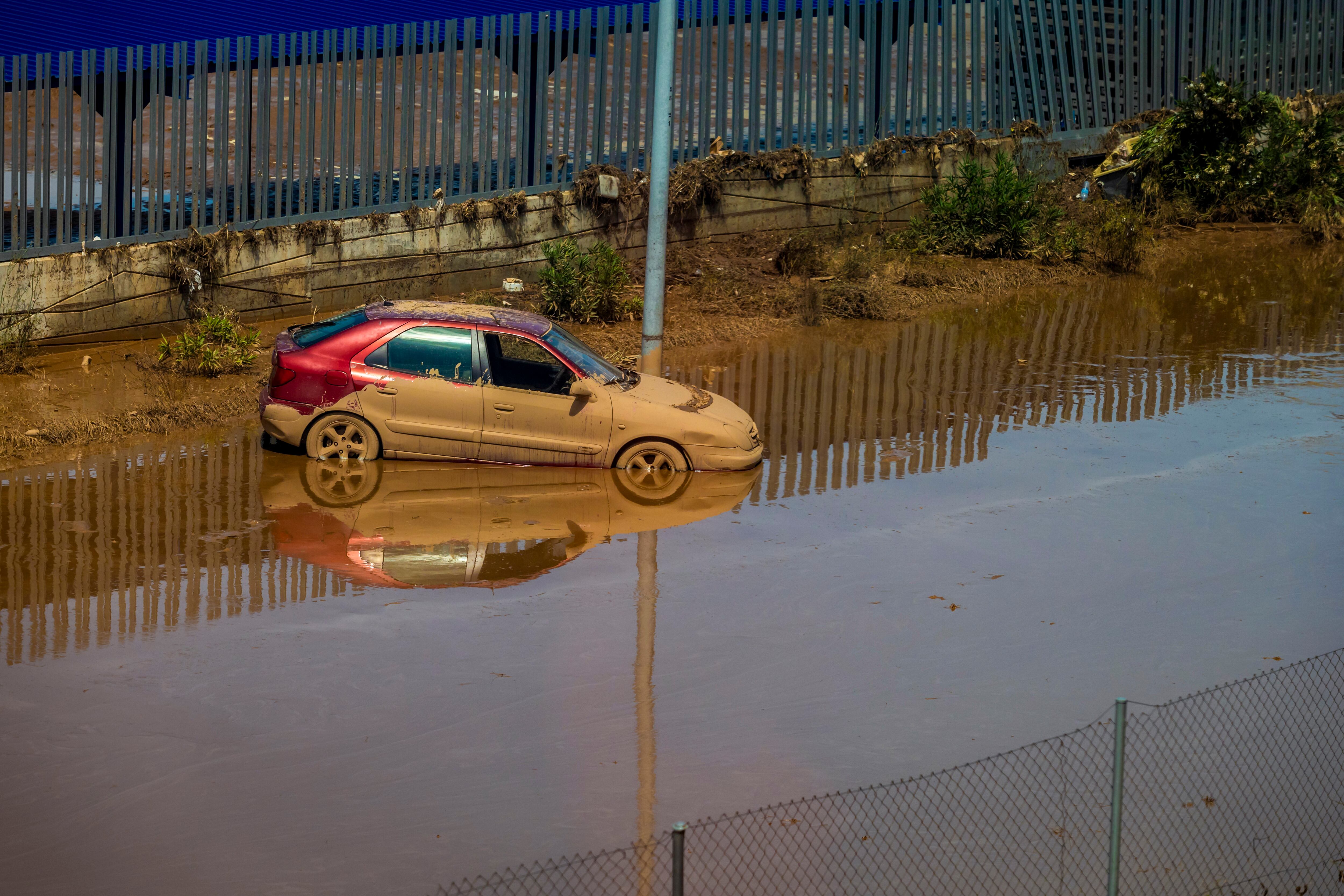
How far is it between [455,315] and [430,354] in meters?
0.46

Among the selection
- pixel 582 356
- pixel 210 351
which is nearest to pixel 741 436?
pixel 582 356

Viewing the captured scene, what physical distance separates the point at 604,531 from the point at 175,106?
28.7ft

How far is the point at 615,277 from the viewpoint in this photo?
16.4 m

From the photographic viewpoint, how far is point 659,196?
13.3 meters

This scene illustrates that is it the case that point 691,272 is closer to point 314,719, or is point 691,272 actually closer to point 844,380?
point 844,380

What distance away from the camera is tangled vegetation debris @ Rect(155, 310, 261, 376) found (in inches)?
538

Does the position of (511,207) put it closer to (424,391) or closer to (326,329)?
(326,329)

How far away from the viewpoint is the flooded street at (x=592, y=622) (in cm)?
601

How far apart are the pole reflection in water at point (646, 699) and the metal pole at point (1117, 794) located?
1.78 m

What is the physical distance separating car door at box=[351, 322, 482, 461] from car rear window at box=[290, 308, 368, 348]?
14.3 inches

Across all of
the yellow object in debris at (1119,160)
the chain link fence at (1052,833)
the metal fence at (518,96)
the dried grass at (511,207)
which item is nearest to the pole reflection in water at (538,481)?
the chain link fence at (1052,833)

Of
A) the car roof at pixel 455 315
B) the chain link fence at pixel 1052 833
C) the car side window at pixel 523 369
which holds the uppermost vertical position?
the car roof at pixel 455 315

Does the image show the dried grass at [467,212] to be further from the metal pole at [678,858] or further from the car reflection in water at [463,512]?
the metal pole at [678,858]

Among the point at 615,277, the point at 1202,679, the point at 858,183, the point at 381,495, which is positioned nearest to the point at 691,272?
the point at 615,277
